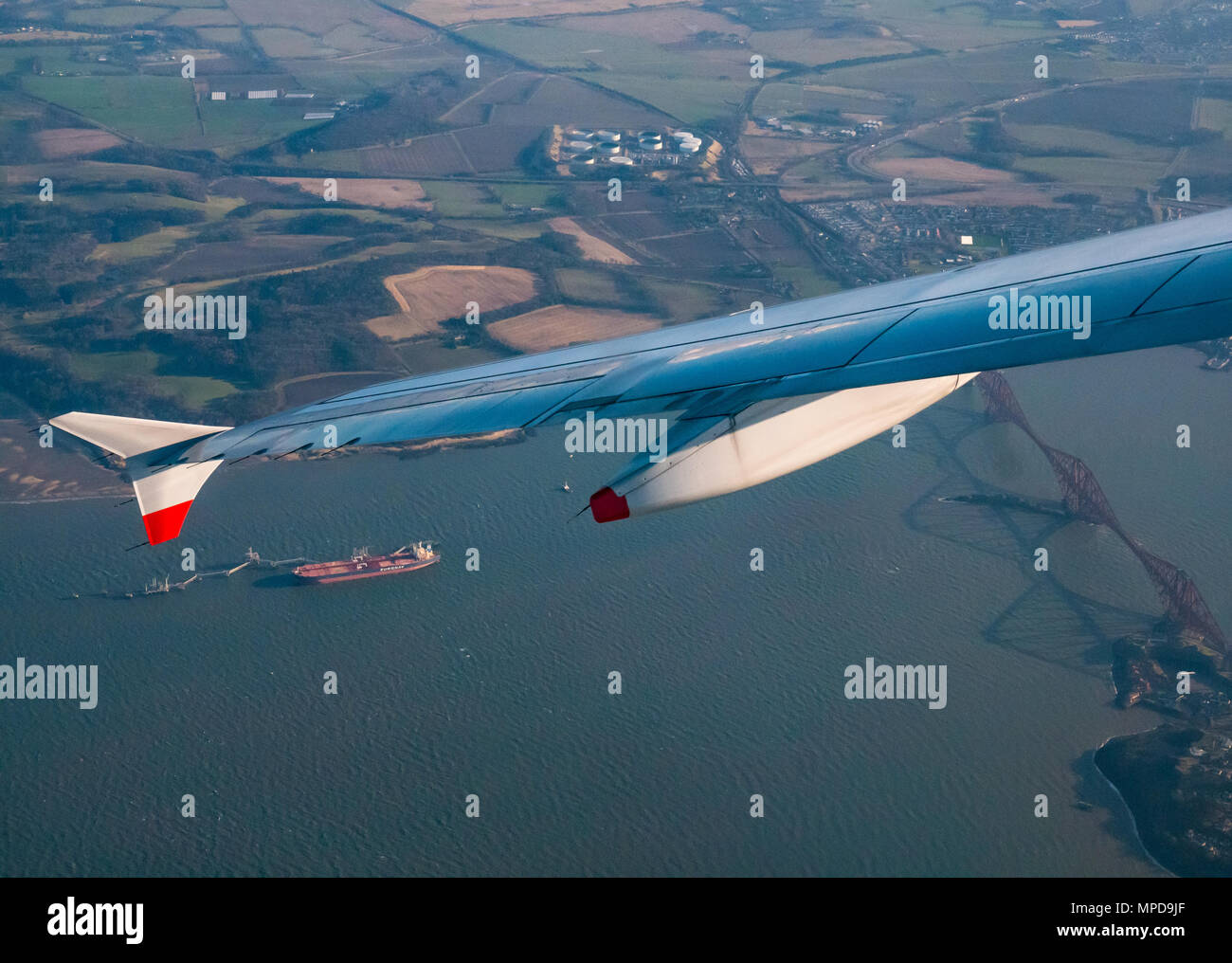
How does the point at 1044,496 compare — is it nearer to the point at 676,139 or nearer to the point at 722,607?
the point at 722,607

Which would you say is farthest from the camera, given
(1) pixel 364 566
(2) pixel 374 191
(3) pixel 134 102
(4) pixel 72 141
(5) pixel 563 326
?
(3) pixel 134 102

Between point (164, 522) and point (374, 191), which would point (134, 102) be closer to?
point (374, 191)

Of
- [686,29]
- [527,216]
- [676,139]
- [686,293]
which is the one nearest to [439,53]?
[686,29]

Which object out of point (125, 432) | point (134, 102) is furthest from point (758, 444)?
point (134, 102)

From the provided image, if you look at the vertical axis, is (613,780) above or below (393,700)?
below

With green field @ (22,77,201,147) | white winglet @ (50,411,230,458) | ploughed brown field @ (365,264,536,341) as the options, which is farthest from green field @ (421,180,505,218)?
white winglet @ (50,411,230,458)

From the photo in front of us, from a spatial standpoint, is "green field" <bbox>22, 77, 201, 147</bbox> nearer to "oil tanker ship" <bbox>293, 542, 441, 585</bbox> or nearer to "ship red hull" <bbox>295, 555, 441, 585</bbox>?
"oil tanker ship" <bbox>293, 542, 441, 585</bbox>
